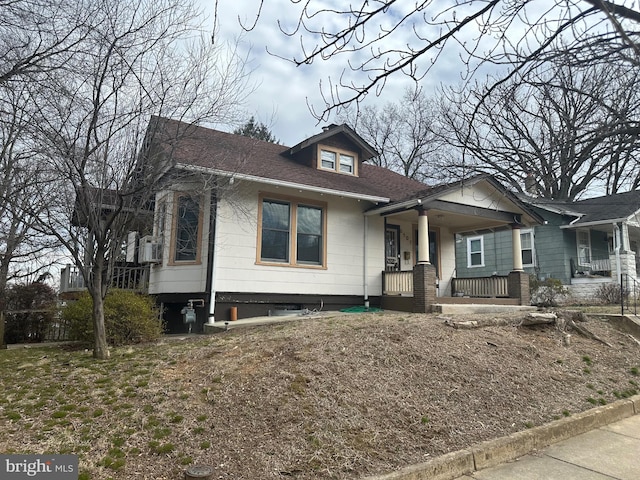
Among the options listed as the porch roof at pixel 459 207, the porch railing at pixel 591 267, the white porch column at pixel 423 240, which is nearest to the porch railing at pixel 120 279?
the porch roof at pixel 459 207

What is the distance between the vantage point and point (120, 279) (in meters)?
13.6

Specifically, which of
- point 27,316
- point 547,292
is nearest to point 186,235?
point 27,316

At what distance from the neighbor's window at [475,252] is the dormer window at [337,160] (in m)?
10.5

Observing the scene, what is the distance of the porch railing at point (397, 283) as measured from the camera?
12570 millimetres

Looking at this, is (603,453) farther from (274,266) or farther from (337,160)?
(337,160)

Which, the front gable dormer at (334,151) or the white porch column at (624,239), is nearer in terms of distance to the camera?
the front gable dormer at (334,151)

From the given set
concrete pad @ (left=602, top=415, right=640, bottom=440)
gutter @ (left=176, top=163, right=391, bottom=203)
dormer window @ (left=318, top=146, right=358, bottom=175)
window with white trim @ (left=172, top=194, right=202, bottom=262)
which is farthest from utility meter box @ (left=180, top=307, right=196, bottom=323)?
concrete pad @ (left=602, top=415, right=640, bottom=440)

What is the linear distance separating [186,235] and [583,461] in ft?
31.5

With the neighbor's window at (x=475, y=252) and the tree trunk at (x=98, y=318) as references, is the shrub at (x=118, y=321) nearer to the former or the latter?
the tree trunk at (x=98, y=318)

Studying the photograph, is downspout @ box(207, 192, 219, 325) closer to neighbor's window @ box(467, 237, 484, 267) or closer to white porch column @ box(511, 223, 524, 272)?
white porch column @ box(511, 223, 524, 272)

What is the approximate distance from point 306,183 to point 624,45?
29.3ft

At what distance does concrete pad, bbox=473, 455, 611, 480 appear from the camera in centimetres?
391

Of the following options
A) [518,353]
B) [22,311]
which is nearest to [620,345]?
[518,353]

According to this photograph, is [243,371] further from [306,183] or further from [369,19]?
[306,183]
